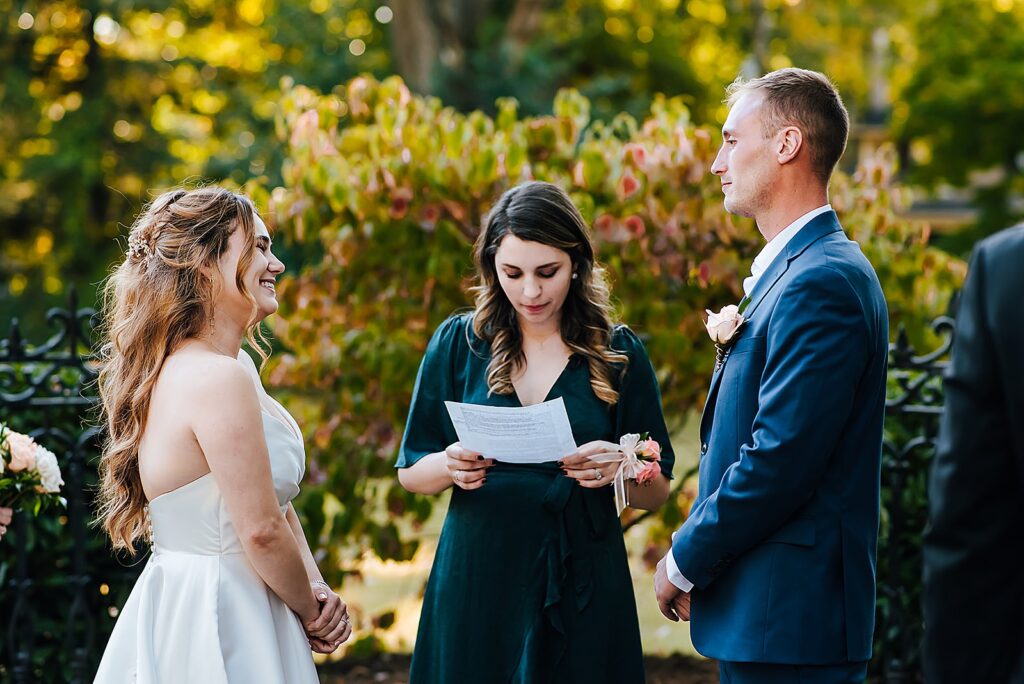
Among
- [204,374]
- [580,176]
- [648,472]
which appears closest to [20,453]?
[204,374]

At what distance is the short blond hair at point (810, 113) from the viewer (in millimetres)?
2836

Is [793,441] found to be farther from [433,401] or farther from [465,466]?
[433,401]

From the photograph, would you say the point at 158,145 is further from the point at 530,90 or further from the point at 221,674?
the point at 221,674

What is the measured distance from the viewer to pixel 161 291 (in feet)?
9.40

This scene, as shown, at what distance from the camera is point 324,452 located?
573 cm

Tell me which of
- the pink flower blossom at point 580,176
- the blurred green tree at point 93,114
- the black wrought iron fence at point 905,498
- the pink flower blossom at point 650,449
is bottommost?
the black wrought iron fence at point 905,498

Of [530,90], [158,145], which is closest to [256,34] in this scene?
[158,145]

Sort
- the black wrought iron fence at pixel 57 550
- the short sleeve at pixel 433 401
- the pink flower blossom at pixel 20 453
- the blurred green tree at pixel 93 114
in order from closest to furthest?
1. the pink flower blossom at pixel 20 453
2. the short sleeve at pixel 433 401
3. the black wrought iron fence at pixel 57 550
4. the blurred green tree at pixel 93 114

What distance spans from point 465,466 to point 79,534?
247 centimetres

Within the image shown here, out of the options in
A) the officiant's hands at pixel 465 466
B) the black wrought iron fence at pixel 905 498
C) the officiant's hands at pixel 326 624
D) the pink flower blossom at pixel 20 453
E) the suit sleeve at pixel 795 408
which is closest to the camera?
the suit sleeve at pixel 795 408

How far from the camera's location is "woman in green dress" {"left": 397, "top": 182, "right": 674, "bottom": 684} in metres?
3.31

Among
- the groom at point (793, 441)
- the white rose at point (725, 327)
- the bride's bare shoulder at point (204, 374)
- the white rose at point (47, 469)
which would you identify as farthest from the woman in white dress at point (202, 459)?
the white rose at point (725, 327)

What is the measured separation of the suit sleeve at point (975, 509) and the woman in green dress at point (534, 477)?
1.55 meters

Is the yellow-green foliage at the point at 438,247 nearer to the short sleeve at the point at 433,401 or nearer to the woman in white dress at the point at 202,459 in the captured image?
the short sleeve at the point at 433,401
